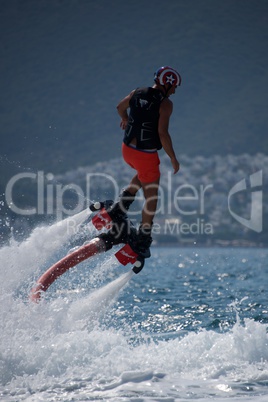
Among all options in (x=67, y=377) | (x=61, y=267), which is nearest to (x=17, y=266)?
(x=61, y=267)

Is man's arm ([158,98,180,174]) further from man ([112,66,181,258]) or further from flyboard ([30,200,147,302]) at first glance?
flyboard ([30,200,147,302])

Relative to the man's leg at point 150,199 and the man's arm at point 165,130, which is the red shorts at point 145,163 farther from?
the man's arm at point 165,130

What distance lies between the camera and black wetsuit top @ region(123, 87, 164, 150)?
10711 mm

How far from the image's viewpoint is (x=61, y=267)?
36.5 feet

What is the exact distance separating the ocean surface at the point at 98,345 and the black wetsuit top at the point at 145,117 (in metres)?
1.87

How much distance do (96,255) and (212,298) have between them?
7102 millimetres

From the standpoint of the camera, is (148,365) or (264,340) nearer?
(148,365)

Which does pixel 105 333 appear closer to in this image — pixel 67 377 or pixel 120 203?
pixel 67 377

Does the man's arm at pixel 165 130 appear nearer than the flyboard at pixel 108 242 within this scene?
Yes

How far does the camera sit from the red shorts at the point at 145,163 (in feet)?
35.8

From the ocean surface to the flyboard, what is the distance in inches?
11.6

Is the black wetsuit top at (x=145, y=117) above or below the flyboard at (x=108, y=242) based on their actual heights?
above

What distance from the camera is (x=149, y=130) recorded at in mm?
10812

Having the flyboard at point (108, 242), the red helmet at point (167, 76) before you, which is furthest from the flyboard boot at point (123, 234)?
the red helmet at point (167, 76)
